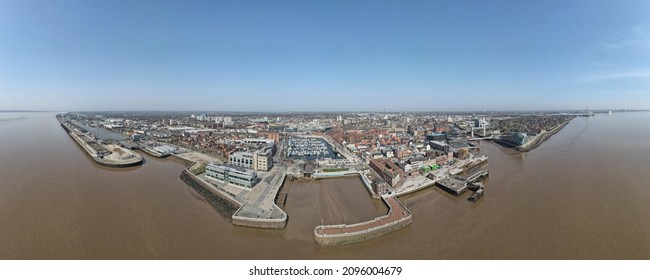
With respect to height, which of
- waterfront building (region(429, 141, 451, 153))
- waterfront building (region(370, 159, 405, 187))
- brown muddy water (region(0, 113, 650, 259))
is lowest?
brown muddy water (region(0, 113, 650, 259))

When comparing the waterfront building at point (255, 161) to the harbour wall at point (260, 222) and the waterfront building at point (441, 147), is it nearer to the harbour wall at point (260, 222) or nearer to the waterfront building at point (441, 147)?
the harbour wall at point (260, 222)

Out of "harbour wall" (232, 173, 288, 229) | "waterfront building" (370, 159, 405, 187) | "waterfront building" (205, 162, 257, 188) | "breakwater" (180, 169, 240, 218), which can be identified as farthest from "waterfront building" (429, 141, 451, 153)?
"breakwater" (180, 169, 240, 218)

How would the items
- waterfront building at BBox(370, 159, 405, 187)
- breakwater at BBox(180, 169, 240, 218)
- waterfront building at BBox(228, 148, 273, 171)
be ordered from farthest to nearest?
1. waterfront building at BBox(228, 148, 273, 171)
2. waterfront building at BBox(370, 159, 405, 187)
3. breakwater at BBox(180, 169, 240, 218)

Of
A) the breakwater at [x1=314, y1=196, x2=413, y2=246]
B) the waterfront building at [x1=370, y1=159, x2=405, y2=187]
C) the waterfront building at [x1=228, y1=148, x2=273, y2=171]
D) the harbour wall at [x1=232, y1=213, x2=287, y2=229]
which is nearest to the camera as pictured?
the breakwater at [x1=314, y1=196, x2=413, y2=246]

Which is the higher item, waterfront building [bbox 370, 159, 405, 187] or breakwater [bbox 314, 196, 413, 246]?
waterfront building [bbox 370, 159, 405, 187]

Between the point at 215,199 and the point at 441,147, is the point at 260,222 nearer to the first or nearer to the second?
the point at 215,199

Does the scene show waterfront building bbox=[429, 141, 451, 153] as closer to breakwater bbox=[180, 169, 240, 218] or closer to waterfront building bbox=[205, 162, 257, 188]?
waterfront building bbox=[205, 162, 257, 188]
